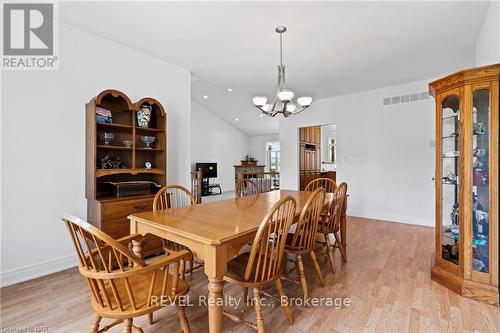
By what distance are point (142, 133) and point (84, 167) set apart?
2.60ft

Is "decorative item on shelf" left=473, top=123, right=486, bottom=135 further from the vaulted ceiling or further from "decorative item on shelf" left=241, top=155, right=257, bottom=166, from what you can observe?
"decorative item on shelf" left=241, top=155, right=257, bottom=166

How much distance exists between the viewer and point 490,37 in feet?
7.87

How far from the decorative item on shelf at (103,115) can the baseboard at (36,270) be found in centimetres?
153

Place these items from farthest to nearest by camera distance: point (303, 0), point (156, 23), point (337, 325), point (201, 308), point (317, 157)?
point (317, 157) → point (156, 23) → point (303, 0) → point (201, 308) → point (337, 325)

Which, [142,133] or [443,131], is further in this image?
[142,133]

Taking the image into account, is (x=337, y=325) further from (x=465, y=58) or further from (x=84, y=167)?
(x=465, y=58)

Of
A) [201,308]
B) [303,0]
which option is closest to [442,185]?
[303,0]

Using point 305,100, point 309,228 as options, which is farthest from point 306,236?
point 305,100

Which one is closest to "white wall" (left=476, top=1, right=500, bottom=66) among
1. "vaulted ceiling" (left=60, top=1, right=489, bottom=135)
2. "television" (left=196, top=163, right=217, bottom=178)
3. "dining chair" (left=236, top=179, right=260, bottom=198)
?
"vaulted ceiling" (left=60, top=1, right=489, bottom=135)

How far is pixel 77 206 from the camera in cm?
274

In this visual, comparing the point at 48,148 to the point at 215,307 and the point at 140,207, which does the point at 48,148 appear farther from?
the point at 215,307

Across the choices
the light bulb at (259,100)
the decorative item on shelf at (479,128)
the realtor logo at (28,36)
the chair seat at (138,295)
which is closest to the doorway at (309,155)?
the light bulb at (259,100)

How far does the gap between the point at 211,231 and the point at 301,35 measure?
2.51 meters

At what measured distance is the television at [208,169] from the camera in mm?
8805
